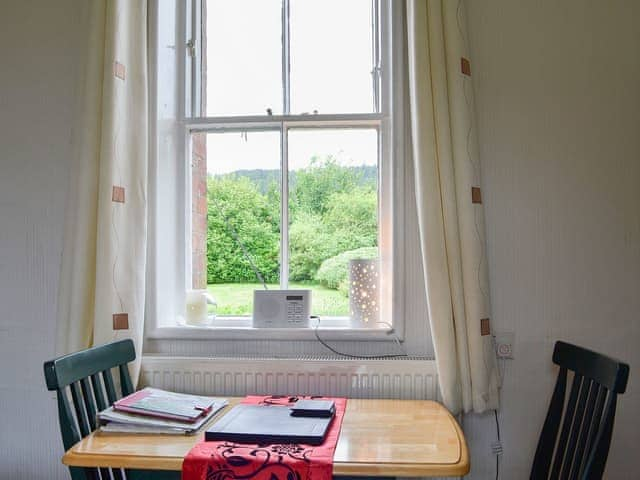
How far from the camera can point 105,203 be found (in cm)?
167

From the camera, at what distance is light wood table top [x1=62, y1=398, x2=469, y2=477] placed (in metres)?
1.11

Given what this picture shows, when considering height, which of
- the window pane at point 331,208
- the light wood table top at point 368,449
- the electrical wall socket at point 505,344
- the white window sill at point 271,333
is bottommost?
the light wood table top at point 368,449

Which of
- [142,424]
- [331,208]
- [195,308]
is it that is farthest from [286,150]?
[142,424]

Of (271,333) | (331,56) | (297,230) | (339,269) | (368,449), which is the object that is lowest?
(368,449)

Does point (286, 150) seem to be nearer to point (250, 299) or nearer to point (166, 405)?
point (250, 299)

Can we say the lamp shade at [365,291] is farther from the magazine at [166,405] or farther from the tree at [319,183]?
the magazine at [166,405]

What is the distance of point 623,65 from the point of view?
1.73 metres

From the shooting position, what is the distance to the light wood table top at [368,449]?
3.65 ft

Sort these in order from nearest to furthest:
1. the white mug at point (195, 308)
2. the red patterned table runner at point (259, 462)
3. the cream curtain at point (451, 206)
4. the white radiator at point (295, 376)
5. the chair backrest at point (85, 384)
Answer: the red patterned table runner at point (259, 462)
the chair backrest at point (85, 384)
the cream curtain at point (451, 206)
the white radiator at point (295, 376)
the white mug at point (195, 308)

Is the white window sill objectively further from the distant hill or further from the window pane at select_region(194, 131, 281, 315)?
the distant hill

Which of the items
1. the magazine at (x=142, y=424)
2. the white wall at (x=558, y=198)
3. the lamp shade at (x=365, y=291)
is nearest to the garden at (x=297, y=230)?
the lamp shade at (x=365, y=291)

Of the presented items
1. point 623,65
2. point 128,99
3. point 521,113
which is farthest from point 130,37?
point 623,65

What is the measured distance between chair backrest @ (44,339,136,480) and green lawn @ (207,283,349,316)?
46cm

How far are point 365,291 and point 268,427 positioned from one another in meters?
0.70
